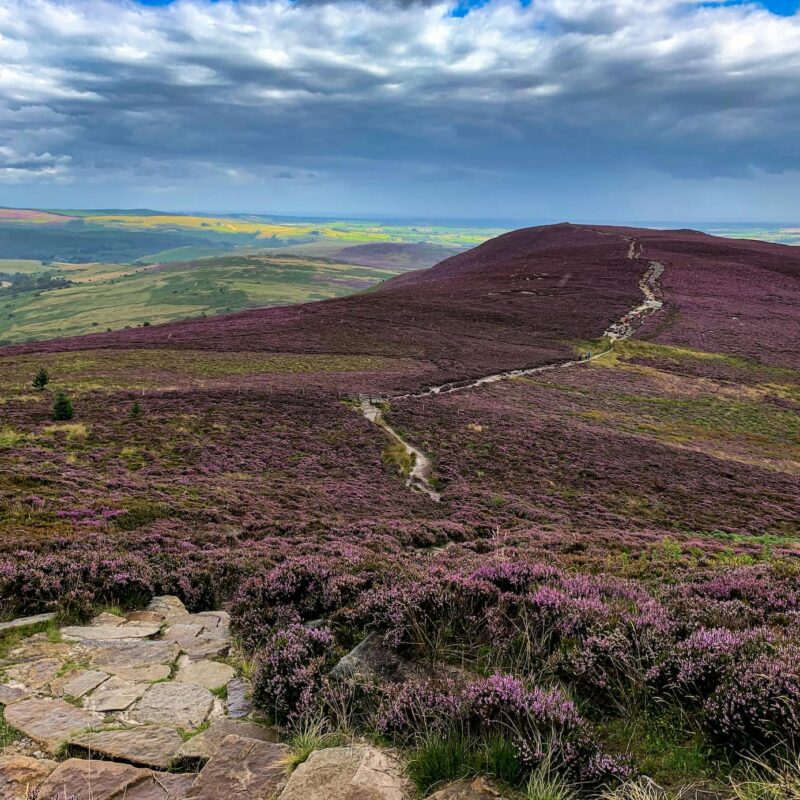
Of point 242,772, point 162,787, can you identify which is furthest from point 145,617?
point 242,772

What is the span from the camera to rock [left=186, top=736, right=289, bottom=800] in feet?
15.5

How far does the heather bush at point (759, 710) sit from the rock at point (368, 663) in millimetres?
3542

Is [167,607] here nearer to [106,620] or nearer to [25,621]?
[106,620]

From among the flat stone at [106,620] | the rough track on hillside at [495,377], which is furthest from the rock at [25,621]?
the rough track on hillside at [495,377]

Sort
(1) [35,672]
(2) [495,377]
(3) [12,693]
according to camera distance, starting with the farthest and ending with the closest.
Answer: (2) [495,377], (1) [35,672], (3) [12,693]

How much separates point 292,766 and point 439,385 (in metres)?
46.9

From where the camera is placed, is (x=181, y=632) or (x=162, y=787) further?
(x=181, y=632)

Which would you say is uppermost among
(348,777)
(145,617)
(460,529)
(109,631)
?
(348,777)

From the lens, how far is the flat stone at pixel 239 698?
644cm

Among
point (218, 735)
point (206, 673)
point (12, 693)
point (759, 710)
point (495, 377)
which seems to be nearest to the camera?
point (759, 710)

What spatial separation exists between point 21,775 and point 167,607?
5.82 meters

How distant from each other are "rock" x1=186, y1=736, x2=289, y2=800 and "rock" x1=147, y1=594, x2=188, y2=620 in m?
5.50

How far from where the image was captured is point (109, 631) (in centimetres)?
906

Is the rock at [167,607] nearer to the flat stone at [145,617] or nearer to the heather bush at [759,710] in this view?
the flat stone at [145,617]
